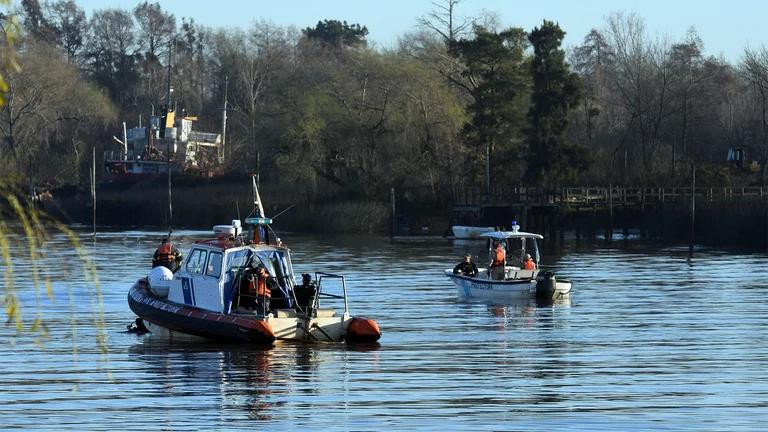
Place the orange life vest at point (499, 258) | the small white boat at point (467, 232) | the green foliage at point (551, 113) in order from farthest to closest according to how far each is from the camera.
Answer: the green foliage at point (551, 113)
the small white boat at point (467, 232)
the orange life vest at point (499, 258)

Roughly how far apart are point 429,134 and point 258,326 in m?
73.5

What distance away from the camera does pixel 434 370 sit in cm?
2708

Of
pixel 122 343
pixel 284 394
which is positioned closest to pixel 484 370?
pixel 284 394

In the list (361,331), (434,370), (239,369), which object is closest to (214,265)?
(361,331)

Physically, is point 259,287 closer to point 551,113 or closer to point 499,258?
point 499,258

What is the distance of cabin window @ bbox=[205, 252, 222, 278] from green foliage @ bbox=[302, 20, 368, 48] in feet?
463

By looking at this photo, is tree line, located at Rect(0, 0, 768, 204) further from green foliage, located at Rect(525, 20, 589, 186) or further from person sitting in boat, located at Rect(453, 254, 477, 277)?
person sitting in boat, located at Rect(453, 254, 477, 277)

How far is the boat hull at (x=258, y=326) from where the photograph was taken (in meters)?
29.7

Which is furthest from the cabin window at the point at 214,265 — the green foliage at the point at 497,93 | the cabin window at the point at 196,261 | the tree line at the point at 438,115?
the green foliage at the point at 497,93

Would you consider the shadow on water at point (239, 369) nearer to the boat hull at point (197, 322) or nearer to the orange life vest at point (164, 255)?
the boat hull at point (197, 322)

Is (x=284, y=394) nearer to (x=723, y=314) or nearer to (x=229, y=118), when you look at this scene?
(x=723, y=314)

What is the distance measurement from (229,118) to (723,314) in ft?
355

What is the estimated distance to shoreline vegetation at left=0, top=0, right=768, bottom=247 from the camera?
94.4 metres

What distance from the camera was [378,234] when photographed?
94250 millimetres
